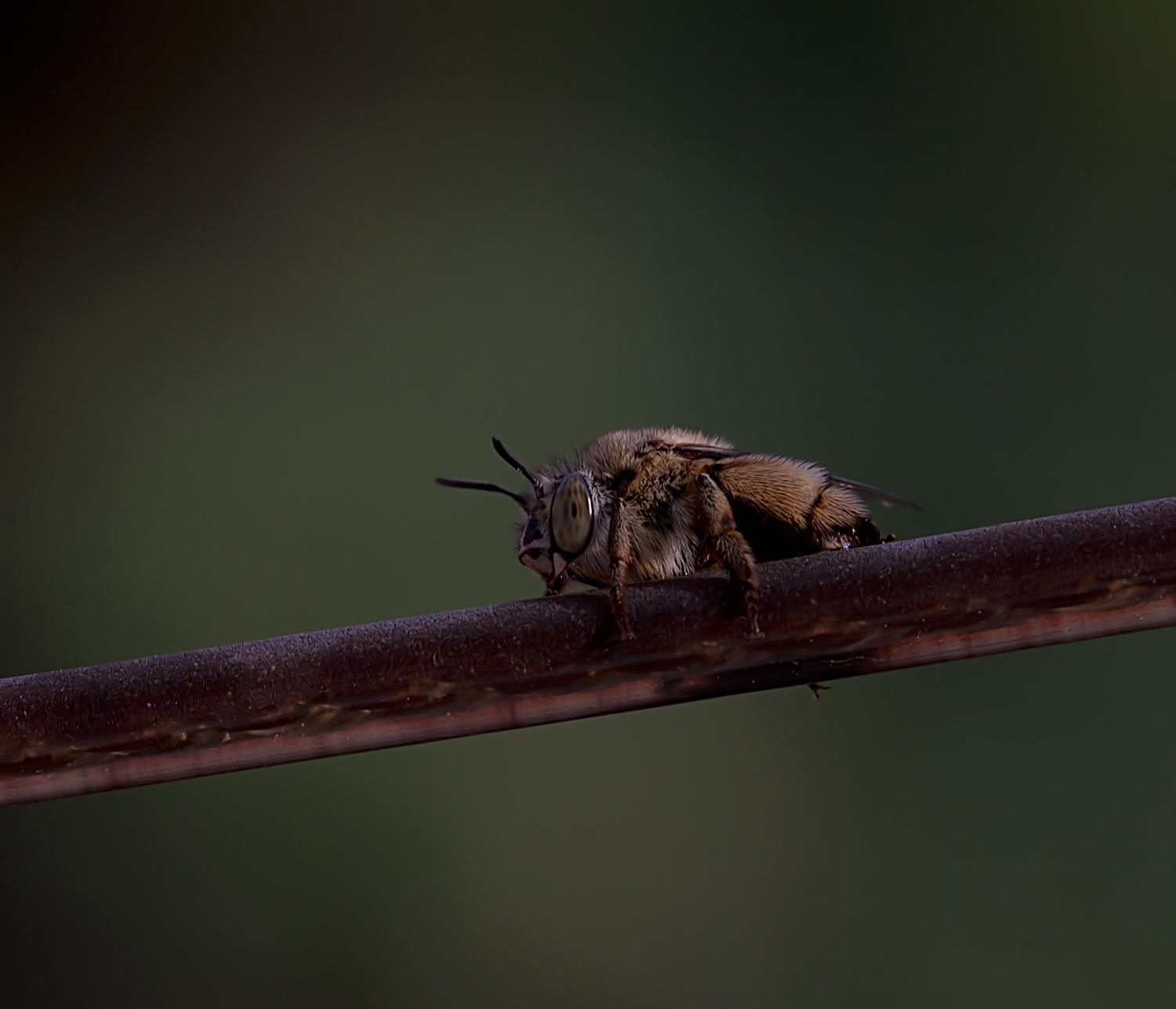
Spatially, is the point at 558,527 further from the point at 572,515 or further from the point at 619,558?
the point at 619,558

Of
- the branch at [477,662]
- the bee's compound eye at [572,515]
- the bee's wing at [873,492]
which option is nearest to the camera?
the branch at [477,662]

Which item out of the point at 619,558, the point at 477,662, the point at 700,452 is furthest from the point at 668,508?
the point at 477,662

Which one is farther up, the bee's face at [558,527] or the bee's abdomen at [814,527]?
the bee's face at [558,527]

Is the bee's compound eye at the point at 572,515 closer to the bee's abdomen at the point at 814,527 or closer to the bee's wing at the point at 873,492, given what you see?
the bee's abdomen at the point at 814,527

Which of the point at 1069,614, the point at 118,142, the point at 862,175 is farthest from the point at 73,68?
the point at 1069,614

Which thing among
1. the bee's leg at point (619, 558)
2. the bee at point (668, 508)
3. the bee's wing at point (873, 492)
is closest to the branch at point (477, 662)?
the bee's leg at point (619, 558)

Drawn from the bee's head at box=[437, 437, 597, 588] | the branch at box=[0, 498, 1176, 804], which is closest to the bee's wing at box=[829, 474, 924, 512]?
the bee's head at box=[437, 437, 597, 588]

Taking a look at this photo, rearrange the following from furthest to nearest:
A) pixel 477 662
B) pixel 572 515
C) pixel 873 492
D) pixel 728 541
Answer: pixel 873 492 → pixel 572 515 → pixel 728 541 → pixel 477 662

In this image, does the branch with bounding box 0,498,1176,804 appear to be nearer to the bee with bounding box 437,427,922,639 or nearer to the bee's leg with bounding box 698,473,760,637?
the bee's leg with bounding box 698,473,760,637
